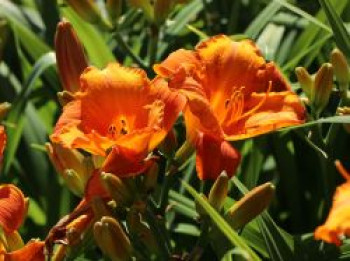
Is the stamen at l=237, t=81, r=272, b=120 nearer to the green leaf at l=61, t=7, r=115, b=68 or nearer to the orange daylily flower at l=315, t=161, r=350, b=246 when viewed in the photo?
the orange daylily flower at l=315, t=161, r=350, b=246

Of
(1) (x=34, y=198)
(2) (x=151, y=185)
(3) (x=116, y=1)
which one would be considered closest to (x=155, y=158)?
(2) (x=151, y=185)

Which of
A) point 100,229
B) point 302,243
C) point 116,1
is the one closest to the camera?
point 100,229

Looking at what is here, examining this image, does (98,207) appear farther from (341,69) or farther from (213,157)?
(341,69)

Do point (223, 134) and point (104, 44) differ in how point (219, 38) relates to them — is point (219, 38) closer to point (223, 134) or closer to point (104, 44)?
point (223, 134)

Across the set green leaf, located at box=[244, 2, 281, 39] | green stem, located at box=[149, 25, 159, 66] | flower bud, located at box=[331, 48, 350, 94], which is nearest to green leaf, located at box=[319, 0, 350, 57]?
flower bud, located at box=[331, 48, 350, 94]

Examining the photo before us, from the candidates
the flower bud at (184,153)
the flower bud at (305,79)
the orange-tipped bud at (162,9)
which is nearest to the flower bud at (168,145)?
the flower bud at (184,153)

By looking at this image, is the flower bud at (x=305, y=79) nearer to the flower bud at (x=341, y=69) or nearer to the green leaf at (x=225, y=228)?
the flower bud at (x=341, y=69)
